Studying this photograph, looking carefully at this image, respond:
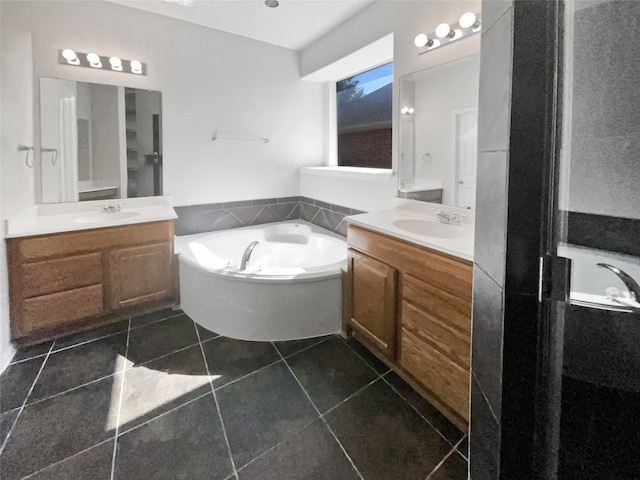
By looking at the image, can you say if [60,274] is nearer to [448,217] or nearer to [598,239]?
[448,217]

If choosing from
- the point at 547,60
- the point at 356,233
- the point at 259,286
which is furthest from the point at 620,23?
the point at 259,286

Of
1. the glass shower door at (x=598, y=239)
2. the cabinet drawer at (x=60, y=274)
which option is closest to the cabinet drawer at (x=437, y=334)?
the glass shower door at (x=598, y=239)

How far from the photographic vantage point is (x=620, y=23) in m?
0.57

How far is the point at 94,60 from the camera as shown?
2600 millimetres

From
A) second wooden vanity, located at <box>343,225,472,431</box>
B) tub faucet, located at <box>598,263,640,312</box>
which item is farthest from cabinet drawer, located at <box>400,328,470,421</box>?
tub faucet, located at <box>598,263,640,312</box>

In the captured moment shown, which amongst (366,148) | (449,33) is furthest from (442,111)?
(366,148)

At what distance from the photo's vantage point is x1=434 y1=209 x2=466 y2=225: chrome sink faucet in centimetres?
208

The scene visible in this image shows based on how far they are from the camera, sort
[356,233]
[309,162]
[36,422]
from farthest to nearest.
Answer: [309,162] < [356,233] < [36,422]

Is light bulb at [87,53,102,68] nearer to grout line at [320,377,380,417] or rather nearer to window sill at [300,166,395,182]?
window sill at [300,166,395,182]

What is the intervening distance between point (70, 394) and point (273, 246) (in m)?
1.95

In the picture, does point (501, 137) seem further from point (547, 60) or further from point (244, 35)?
point (244, 35)

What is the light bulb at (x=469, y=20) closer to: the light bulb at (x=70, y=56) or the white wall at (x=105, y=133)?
the white wall at (x=105, y=133)

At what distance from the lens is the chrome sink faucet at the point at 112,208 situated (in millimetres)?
2759

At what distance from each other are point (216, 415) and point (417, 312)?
114 cm
